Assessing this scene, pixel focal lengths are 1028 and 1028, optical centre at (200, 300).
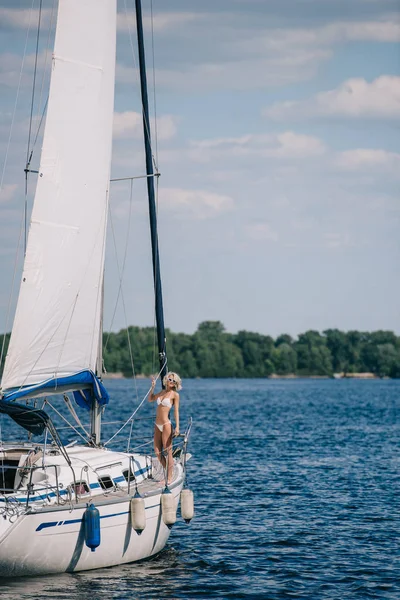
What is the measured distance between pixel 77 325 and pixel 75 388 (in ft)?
5.07

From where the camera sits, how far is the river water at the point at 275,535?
2186 centimetres

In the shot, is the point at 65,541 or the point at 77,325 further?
the point at 77,325

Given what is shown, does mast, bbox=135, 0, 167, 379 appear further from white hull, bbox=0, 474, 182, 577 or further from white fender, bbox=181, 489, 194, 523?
white hull, bbox=0, 474, 182, 577

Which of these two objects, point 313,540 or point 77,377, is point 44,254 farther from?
point 313,540

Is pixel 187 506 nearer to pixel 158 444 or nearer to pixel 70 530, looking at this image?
pixel 158 444

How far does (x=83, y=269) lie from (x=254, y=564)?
8.24 m

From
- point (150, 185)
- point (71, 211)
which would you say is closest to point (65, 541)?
point (71, 211)

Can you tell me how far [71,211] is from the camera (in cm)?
2533

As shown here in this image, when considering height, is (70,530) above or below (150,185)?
below

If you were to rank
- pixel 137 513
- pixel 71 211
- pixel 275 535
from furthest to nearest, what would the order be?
pixel 275 535, pixel 71 211, pixel 137 513

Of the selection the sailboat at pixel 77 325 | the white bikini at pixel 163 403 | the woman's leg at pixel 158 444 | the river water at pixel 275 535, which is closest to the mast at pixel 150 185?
the sailboat at pixel 77 325

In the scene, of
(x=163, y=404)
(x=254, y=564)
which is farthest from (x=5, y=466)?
(x=254, y=564)

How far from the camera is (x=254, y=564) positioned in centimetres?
2441

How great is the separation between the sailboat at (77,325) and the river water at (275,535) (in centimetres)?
99
